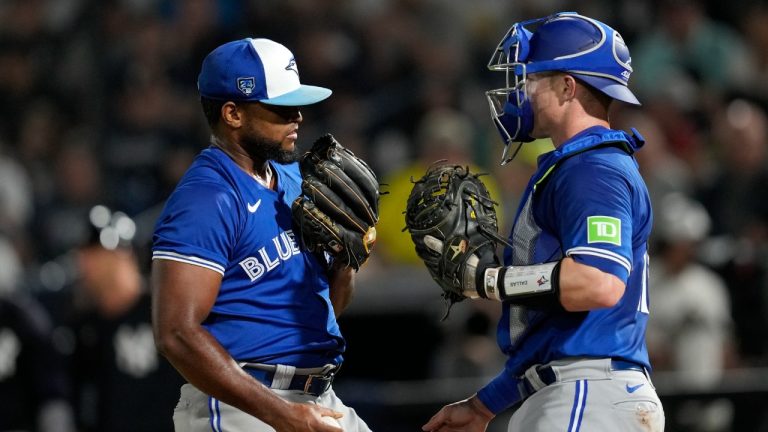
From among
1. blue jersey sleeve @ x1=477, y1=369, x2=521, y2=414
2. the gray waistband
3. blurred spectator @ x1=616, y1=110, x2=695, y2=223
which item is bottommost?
blurred spectator @ x1=616, y1=110, x2=695, y2=223

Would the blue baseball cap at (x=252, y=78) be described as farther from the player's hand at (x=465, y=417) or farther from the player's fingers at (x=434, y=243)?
the player's hand at (x=465, y=417)

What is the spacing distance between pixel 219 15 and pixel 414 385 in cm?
560

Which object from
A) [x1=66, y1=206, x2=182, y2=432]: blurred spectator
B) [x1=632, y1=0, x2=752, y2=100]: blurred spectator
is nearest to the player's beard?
[x1=66, y1=206, x2=182, y2=432]: blurred spectator

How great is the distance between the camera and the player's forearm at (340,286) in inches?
196

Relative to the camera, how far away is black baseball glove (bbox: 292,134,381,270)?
14.9 ft

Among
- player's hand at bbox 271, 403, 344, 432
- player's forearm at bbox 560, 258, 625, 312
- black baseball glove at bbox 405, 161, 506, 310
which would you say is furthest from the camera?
black baseball glove at bbox 405, 161, 506, 310

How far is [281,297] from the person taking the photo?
15.0 feet

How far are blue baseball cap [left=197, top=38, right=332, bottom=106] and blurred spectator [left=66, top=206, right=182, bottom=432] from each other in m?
3.80

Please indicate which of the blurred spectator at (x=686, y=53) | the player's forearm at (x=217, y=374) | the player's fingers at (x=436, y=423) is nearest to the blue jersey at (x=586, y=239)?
the player's fingers at (x=436, y=423)

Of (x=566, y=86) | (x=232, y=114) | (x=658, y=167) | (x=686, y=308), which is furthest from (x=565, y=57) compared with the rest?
(x=658, y=167)

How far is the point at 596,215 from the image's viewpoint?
403cm

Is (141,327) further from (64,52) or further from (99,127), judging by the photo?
(64,52)

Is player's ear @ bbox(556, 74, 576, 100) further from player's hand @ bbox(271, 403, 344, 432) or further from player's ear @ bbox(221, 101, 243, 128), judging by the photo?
player's hand @ bbox(271, 403, 344, 432)

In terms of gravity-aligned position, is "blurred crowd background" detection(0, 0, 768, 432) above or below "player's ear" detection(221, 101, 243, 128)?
below
